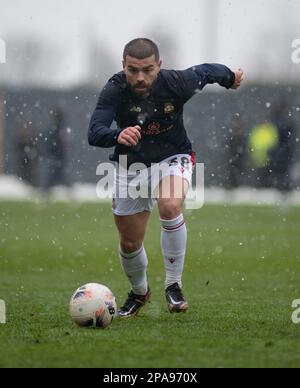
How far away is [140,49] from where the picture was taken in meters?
7.06

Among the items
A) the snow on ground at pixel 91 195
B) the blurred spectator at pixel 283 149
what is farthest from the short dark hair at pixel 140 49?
the snow on ground at pixel 91 195

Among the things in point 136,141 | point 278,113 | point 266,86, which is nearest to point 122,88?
point 136,141

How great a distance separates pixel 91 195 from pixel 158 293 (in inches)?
730

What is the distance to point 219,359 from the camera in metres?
5.26

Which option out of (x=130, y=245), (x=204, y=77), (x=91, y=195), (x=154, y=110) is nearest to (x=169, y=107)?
(x=154, y=110)

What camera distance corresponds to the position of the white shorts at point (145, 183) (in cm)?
733

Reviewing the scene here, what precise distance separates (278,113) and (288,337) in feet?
55.8

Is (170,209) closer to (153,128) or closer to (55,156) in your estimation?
(153,128)

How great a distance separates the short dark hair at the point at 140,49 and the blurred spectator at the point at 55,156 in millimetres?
18034

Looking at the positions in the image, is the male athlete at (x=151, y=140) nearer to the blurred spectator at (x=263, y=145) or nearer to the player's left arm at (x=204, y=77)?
the player's left arm at (x=204, y=77)

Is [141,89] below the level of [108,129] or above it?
above

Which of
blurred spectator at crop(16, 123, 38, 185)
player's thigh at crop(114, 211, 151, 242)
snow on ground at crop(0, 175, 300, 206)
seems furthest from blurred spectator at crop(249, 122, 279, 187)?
player's thigh at crop(114, 211, 151, 242)

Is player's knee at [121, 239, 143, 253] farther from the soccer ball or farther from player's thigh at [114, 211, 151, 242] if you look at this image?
the soccer ball
